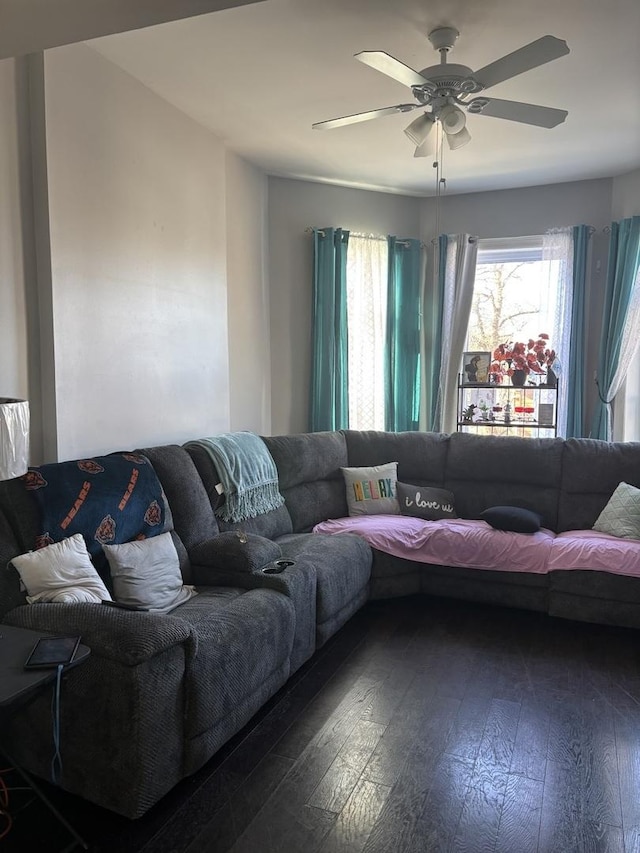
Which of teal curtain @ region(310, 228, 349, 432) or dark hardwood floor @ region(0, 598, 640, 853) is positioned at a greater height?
teal curtain @ region(310, 228, 349, 432)

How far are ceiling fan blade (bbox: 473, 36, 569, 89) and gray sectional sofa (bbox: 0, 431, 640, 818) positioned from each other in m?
2.18

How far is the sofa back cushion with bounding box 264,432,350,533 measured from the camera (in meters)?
3.90

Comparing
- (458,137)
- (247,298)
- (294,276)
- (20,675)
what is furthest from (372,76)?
(20,675)

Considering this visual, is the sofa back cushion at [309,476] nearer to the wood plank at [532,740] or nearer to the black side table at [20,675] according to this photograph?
the wood plank at [532,740]

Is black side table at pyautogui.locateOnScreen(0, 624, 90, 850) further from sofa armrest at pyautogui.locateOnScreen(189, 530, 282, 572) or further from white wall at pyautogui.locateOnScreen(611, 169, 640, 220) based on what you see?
white wall at pyautogui.locateOnScreen(611, 169, 640, 220)

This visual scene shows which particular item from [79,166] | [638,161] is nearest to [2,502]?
[79,166]

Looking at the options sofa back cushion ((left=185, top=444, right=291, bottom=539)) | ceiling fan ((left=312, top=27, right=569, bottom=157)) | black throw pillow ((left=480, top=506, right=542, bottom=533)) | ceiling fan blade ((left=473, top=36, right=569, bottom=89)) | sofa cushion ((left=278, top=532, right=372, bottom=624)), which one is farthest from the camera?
black throw pillow ((left=480, top=506, right=542, bottom=533))

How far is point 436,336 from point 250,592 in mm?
3282

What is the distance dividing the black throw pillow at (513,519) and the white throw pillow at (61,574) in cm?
219

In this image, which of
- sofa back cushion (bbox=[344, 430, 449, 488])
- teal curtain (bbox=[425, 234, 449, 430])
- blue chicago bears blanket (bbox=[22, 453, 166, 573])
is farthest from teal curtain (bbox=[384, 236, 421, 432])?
blue chicago bears blanket (bbox=[22, 453, 166, 573])

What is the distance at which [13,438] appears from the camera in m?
1.78

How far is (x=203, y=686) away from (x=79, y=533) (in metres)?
0.80

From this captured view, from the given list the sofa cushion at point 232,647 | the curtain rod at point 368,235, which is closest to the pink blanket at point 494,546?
the sofa cushion at point 232,647

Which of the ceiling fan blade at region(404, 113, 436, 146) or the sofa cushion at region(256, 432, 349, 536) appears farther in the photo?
the sofa cushion at region(256, 432, 349, 536)
